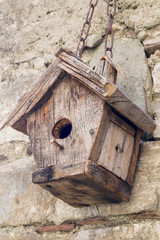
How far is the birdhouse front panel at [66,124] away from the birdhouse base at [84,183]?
5 cm

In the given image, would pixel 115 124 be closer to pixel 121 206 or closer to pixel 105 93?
pixel 105 93

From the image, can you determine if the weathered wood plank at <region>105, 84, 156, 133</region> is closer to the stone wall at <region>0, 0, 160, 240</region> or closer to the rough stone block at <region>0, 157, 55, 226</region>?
the stone wall at <region>0, 0, 160, 240</region>

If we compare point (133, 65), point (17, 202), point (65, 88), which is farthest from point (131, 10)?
point (17, 202)

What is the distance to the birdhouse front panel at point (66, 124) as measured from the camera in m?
1.35

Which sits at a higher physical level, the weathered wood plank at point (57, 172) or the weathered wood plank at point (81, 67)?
the weathered wood plank at point (81, 67)

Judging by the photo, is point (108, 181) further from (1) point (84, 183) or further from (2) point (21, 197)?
(2) point (21, 197)

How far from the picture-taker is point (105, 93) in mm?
1301

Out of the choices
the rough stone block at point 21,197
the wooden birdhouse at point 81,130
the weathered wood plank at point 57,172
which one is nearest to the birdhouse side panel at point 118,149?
the wooden birdhouse at point 81,130

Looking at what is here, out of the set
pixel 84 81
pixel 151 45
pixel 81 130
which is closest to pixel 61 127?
pixel 81 130

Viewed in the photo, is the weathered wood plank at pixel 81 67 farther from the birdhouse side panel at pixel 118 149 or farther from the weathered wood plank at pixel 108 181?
the weathered wood plank at pixel 108 181

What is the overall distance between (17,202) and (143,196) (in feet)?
2.40

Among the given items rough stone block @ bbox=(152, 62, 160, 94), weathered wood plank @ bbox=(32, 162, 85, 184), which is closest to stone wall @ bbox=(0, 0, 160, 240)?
rough stone block @ bbox=(152, 62, 160, 94)

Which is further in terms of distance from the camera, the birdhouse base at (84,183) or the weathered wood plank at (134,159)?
the weathered wood plank at (134,159)

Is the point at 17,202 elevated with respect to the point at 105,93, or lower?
lower
